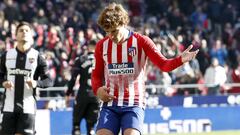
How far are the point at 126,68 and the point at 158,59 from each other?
1.43 feet

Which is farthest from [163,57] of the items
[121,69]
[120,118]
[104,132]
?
[104,132]

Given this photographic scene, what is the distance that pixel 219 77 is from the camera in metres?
23.8

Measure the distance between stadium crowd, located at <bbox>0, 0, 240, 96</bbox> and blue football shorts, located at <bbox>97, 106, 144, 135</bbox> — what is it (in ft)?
31.2

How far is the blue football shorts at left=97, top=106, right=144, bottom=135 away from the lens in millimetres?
9164

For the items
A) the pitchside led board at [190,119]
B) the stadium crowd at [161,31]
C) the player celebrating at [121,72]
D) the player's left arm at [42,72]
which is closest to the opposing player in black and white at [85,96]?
the stadium crowd at [161,31]

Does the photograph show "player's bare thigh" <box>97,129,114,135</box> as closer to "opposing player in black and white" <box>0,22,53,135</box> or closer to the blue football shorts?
the blue football shorts

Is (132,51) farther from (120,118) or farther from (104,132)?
(104,132)

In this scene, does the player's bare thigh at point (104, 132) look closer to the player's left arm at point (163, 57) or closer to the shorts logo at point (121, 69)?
the shorts logo at point (121, 69)

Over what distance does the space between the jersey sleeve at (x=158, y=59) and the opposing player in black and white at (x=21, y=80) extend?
2.21 meters

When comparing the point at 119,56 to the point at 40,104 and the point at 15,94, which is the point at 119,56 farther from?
the point at 40,104

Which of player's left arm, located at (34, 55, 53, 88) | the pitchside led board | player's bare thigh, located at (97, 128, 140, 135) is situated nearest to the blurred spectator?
the pitchside led board

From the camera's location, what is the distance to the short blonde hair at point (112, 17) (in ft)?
29.8

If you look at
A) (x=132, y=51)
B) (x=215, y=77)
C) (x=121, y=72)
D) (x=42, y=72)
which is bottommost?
(x=121, y=72)

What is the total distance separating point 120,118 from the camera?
9352 mm
